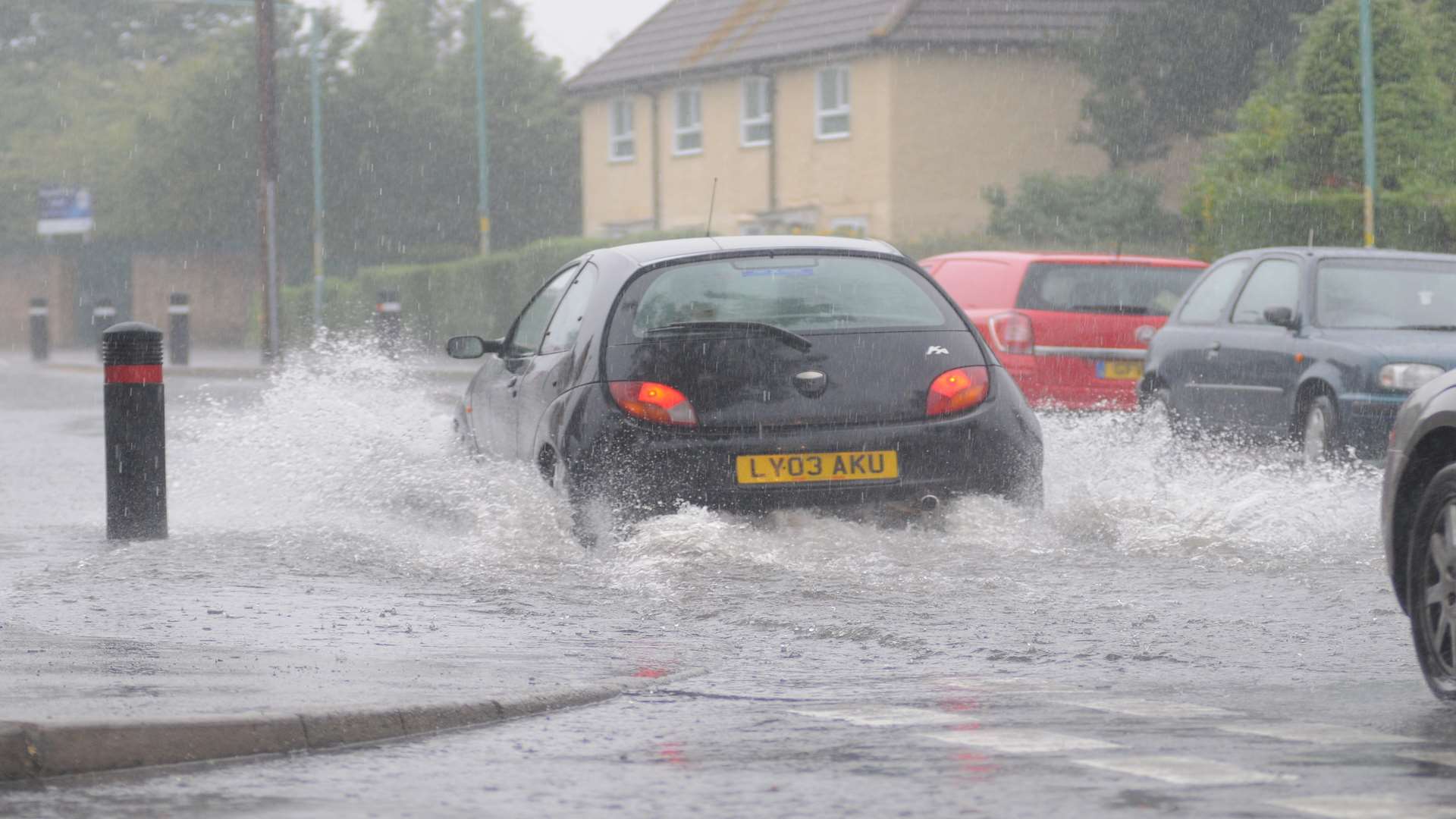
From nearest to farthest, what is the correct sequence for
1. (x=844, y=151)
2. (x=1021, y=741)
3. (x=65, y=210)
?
1. (x=1021, y=741)
2. (x=844, y=151)
3. (x=65, y=210)

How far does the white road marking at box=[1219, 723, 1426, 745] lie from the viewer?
213 inches

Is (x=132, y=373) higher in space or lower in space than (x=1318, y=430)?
higher

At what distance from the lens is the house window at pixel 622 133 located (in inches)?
1978

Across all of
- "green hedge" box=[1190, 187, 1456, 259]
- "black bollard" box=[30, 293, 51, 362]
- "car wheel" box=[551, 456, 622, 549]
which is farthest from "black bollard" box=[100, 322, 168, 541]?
"black bollard" box=[30, 293, 51, 362]

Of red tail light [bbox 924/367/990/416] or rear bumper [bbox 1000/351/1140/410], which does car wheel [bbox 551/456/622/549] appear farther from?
rear bumper [bbox 1000/351/1140/410]

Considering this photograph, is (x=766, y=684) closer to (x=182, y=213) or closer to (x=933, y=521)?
(x=933, y=521)

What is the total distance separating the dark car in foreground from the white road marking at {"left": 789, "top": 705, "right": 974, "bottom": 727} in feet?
24.3

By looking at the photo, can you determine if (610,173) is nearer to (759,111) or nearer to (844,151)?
(759,111)

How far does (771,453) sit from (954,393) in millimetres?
801

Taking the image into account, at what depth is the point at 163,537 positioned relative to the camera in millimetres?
10477

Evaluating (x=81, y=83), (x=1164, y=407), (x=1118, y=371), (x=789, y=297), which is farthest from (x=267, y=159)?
(x=81, y=83)

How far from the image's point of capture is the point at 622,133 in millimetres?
50875

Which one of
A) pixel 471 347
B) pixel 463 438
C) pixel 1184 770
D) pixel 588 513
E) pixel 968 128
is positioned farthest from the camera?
pixel 968 128

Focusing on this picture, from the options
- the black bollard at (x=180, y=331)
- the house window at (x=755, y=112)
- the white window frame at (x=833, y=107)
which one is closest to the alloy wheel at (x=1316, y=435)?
the black bollard at (x=180, y=331)
